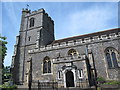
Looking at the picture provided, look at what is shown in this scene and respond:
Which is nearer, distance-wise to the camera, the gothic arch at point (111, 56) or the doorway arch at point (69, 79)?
the gothic arch at point (111, 56)

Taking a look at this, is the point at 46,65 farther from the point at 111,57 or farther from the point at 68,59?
the point at 111,57

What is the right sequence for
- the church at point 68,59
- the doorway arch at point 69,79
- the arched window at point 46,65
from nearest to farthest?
1. the church at point 68,59
2. the doorway arch at point 69,79
3. the arched window at point 46,65

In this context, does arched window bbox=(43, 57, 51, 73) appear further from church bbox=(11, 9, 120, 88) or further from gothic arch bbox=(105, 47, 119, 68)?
gothic arch bbox=(105, 47, 119, 68)

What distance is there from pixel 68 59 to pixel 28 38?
1384cm

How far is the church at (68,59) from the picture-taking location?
52.6ft

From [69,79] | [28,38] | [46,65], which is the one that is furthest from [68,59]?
[28,38]

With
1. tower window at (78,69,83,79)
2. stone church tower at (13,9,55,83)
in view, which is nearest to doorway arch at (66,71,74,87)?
tower window at (78,69,83,79)

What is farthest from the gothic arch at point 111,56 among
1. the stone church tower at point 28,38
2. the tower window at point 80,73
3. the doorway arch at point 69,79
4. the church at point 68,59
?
the stone church tower at point 28,38

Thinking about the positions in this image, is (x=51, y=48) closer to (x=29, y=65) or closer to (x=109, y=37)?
(x=29, y=65)

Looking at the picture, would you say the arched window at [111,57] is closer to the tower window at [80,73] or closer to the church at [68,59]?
the church at [68,59]

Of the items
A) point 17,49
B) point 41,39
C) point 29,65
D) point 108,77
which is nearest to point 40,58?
point 29,65

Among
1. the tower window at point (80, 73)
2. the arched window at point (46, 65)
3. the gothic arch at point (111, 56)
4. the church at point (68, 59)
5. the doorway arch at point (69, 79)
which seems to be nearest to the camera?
the tower window at point (80, 73)

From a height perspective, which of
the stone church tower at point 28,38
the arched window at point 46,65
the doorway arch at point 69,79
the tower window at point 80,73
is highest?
the stone church tower at point 28,38

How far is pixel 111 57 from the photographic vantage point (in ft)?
56.0
